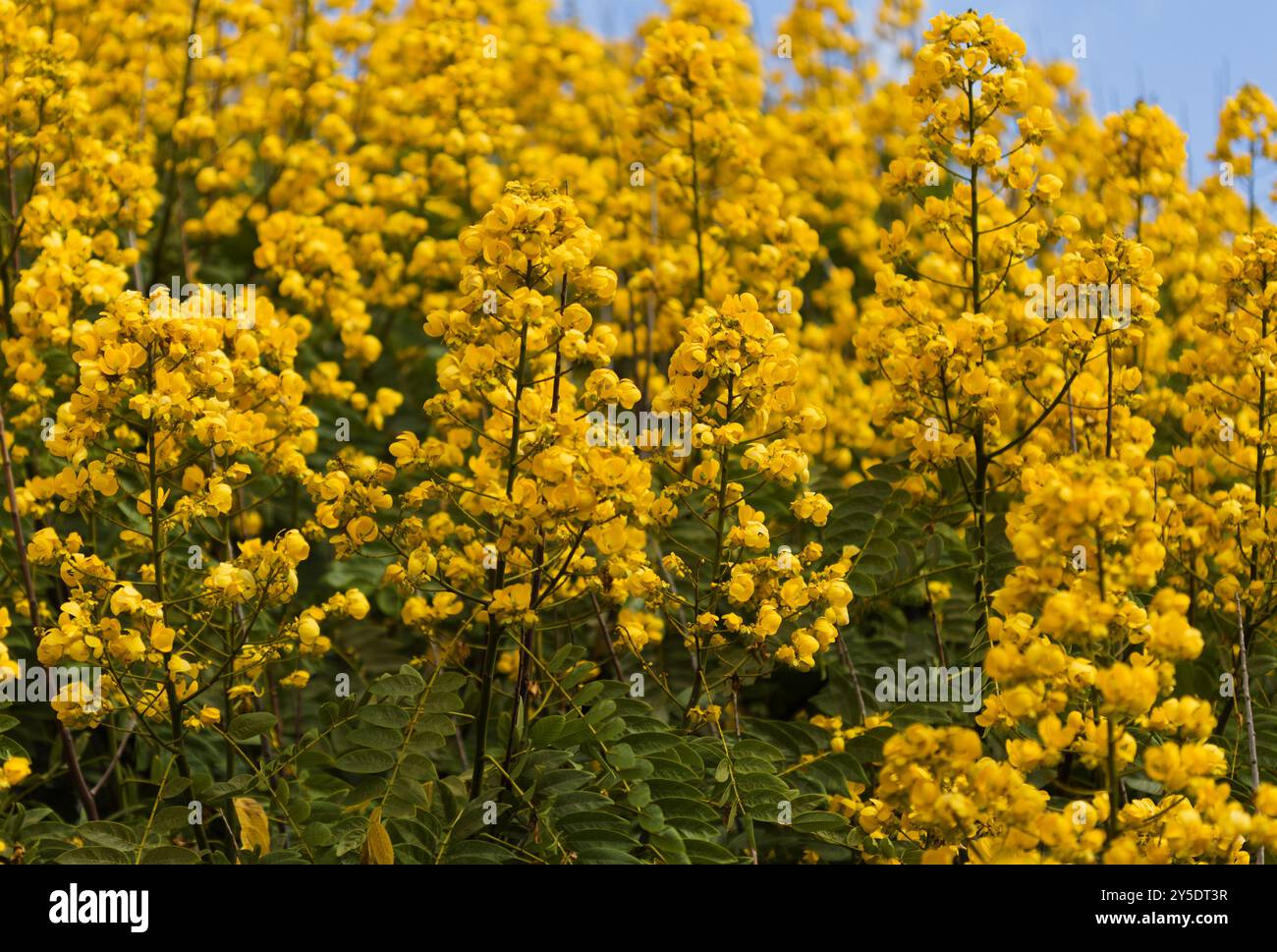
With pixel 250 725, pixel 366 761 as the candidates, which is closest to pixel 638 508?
pixel 366 761

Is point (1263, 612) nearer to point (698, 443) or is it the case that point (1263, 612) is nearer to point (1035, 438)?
point (1035, 438)

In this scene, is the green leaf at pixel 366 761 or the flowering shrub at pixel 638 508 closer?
the flowering shrub at pixel 638 508

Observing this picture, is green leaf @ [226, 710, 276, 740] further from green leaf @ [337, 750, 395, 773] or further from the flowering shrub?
green leaf @ [337, 750, 395, 773]

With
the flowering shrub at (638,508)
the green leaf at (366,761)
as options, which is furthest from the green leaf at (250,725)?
the green leaf at (366,761)

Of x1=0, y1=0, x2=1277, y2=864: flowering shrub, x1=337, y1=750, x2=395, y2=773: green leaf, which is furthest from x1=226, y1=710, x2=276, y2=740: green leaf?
x1=337, y1=750, x2=395, y2=773: green leaf

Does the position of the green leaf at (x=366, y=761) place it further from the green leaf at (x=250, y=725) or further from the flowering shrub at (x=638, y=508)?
the green leaf at (x=250, y=725)

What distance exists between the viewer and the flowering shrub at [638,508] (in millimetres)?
4375

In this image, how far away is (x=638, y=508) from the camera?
4703mm

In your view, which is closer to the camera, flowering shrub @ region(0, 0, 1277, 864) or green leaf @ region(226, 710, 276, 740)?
flowering shrub @ region(0, 0, 1277, 864)

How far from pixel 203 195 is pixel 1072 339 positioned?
528 centimetres

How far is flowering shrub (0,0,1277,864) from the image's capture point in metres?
4.38

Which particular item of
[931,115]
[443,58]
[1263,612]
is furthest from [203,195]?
[1263,612]

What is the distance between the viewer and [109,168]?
22.4 feet

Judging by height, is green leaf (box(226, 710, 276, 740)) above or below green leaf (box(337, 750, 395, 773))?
above
